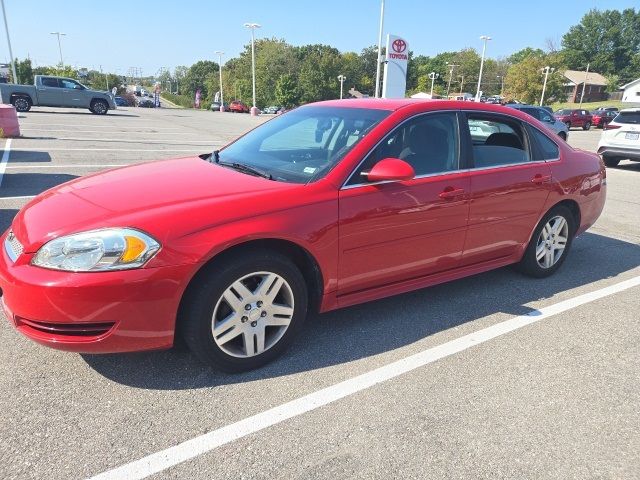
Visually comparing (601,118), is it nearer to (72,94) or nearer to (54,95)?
(72,94)

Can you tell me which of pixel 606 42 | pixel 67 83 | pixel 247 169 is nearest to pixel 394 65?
pixel 247 169

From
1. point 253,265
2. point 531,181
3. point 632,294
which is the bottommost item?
point 632,294

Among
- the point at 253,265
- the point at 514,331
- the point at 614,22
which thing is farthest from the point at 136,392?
the point at 614,22

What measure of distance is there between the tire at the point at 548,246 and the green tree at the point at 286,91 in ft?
251

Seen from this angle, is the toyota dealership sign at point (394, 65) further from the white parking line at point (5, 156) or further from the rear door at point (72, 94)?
the rear door at point (72, 94)

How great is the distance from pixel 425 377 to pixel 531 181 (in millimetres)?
2142

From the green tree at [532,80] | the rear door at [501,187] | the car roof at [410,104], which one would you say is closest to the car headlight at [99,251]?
the car roof at [410,104]

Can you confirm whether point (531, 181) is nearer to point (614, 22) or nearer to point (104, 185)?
point (104, 185)

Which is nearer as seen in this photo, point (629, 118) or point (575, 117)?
point (629, 118)

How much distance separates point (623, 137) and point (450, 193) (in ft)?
38.7

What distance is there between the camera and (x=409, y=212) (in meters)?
3.33

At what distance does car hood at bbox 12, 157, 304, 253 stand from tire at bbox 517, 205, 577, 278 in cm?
258

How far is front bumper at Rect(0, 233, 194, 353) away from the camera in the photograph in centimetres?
238

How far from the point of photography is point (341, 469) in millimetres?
2195
